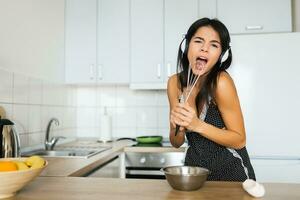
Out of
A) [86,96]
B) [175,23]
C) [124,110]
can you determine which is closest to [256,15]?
[175,23]

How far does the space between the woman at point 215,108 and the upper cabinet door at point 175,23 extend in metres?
1.11

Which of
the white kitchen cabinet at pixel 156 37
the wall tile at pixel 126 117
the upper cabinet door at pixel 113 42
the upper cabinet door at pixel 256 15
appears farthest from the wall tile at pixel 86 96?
the upper cabinet door at pixel 256 15

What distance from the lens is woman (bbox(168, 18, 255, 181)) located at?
1229 mm

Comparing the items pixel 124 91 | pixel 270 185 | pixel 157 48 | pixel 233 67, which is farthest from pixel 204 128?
pixel 124 91

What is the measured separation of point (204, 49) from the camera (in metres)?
1.26

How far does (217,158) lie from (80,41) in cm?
174

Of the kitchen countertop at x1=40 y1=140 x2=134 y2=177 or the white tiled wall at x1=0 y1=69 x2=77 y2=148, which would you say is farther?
the white tiled wall at x1=0 y1=69 x2=77 y2=148

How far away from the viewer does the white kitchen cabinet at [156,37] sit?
252 centimetres

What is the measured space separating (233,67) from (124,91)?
1093mm

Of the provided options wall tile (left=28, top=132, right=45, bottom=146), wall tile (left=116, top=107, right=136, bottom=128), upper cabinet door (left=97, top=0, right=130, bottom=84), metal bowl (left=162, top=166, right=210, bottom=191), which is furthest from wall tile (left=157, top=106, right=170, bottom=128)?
metal bowl (left=162, top=166, right=210, bottom=191)

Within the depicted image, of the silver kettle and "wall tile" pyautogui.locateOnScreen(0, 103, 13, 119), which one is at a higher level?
"wall tile" pyautogui.locateOnScreen(0, 103, 13, 119)

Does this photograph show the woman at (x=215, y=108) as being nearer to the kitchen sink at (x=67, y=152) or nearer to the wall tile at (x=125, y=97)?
the kitchen sink at (x=67, y=152)

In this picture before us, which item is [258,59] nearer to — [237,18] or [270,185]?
[237,18]

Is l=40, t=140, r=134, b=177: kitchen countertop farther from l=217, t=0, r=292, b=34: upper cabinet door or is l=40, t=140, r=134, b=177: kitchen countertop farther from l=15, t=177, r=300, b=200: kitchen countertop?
l=217, t=0, r=292, b=34: upper cabinet door
